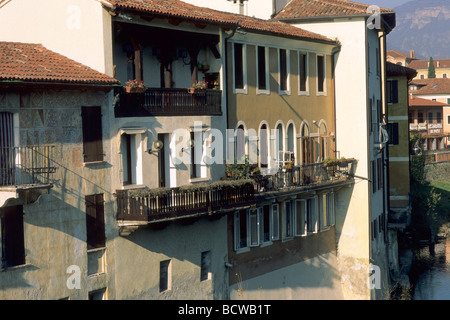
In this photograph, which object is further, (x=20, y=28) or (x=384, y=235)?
(x=384, y=235)

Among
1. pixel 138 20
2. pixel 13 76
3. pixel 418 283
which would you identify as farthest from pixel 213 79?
pixel 418 283

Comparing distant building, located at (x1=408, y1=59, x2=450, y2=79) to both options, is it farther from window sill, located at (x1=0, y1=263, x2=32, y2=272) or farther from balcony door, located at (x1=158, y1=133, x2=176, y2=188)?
window sill, located at (x1=0, y1=263, x2=32, y2=272)

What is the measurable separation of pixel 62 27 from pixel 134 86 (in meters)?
2.79

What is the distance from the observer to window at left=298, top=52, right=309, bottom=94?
35.9 meters

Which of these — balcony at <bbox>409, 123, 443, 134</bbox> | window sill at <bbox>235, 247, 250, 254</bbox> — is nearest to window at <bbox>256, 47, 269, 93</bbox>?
window sill at <bbox>235, 247, 250, 254</bbox>

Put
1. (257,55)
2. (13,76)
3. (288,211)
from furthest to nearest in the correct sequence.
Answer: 1. (288,211)
2. (257,55)
3. (13,76)

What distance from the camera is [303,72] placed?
119 feet

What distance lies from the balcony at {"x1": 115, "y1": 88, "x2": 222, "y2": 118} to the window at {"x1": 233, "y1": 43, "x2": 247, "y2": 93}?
1.83 meters

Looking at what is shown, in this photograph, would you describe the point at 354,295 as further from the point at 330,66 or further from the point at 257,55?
the point at 257,55

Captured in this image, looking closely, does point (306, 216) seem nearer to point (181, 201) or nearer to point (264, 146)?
point (264, 146)

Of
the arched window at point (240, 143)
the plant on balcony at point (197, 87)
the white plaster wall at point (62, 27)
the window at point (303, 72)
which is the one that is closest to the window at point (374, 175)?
the window at point (303, 72)

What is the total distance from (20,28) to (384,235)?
23962mm

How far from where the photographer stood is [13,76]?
21.8 metres

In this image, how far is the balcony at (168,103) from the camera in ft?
84.1
